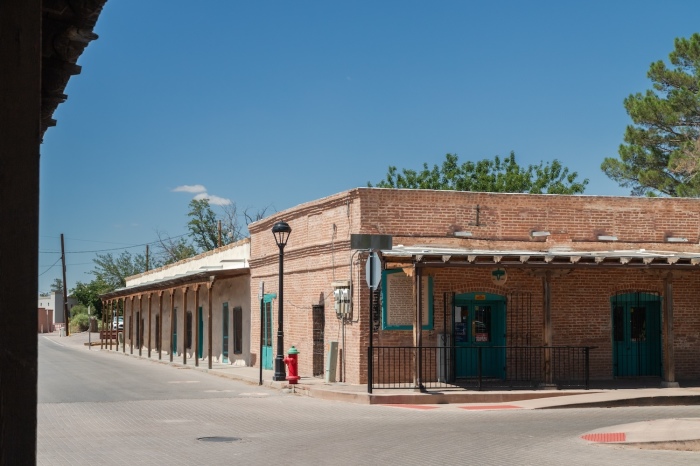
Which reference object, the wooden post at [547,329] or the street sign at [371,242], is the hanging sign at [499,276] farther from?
the street sign at [371,242]

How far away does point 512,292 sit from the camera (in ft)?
75.9

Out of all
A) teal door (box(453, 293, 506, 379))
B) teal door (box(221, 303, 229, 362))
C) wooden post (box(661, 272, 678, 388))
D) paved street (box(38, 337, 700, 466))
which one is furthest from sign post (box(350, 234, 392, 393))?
teal door (box(221, 303, 229, 362))

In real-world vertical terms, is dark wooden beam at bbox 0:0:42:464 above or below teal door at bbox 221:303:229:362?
above

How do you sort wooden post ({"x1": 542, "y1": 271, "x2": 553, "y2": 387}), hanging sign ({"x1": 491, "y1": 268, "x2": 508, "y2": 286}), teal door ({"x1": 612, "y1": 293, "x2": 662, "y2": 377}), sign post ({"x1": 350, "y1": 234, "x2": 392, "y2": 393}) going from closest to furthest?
sign post ({"x1": 350, "y1": 234, "x2": 392, "y2": 393}) < wooden post ({"x1": 542, "y1": 271, "x2": 553, "y2": 387}) < hanging sign ({"x1": 491, "y1": 268, "x2": 508, "y2": 286}) < teal door ({"x1": 612, "y1": 293, "x2": 662, "y2": 377})

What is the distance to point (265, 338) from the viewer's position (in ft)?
99.5

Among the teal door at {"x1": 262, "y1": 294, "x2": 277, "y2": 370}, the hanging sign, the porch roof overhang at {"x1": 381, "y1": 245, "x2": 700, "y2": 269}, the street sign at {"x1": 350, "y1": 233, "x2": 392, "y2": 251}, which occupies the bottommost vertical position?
the teal door at {"x1": 262, "y1": 294, "x2": 277, "y2": 370}

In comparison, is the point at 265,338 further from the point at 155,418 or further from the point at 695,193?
the point at 695,193

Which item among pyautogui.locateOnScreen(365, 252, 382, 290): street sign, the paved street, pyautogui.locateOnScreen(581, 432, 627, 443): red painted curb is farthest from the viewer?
pyautogui.locateOnScreen(365, 252, 382, 290): street sign

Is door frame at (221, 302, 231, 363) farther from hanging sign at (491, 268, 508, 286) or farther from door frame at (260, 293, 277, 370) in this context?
hanging sign at (491, 268, 508, 286)

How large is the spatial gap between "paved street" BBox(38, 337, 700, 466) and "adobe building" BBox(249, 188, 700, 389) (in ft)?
9.91

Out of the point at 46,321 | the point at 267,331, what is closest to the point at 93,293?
the point at 46,321

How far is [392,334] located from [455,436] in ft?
27.6

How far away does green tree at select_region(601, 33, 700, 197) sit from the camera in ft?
147

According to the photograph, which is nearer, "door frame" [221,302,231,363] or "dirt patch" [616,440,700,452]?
"dirt patch" [616,440,700,452]
